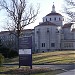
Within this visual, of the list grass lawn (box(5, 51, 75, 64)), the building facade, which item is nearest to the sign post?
grass lawn (box(5, 51, 75, 64))

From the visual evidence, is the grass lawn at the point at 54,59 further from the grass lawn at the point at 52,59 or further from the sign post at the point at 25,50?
the sign post at the point at 25,50

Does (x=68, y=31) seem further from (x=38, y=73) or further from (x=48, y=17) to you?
(x=38, y=73)

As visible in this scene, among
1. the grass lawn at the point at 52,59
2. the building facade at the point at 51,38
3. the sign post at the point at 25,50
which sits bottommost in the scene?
the grass lawn at the point at 52,59

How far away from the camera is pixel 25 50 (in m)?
21.0

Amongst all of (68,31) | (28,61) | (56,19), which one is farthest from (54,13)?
(28,61)

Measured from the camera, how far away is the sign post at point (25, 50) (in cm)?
2070

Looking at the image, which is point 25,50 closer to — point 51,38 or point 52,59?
point 52,59

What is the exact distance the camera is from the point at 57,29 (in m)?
92.1

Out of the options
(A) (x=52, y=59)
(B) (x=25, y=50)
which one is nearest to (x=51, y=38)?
(A) (x=52, y=59)

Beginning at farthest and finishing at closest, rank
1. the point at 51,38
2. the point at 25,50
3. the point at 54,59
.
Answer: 1. the point at 51,38
2. the point at 54,59
3. the point at 25,50

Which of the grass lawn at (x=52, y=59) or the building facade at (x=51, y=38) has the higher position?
the building facade at (x=51, y=38)

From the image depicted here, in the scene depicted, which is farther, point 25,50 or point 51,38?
point 51,38

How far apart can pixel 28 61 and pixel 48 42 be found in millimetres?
68589

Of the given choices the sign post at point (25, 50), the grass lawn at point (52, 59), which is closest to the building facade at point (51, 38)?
the grass lawn at point (52, 59)
